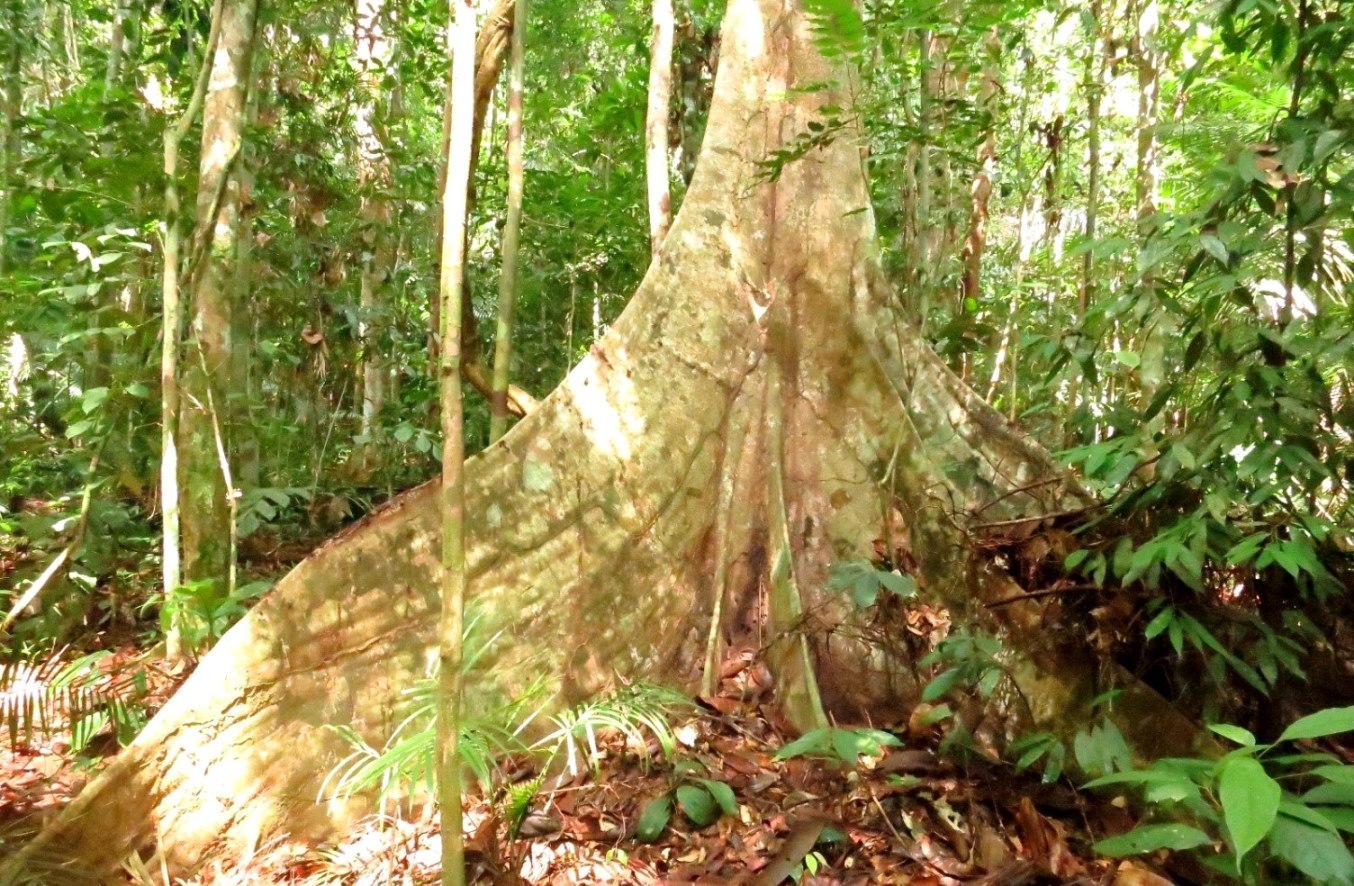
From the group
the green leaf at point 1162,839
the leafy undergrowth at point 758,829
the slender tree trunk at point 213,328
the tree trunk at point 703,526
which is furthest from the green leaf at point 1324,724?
the slender tree trunk at point 213,328

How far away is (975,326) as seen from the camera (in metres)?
5.57

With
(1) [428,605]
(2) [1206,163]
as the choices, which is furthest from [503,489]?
(2) [1206,163]

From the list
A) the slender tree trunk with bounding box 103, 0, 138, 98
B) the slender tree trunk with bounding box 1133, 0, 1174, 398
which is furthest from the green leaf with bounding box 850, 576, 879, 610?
the slender tree trunk with bounding box 103, 0, 138, 98

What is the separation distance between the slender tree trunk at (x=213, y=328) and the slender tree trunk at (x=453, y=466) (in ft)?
7.64

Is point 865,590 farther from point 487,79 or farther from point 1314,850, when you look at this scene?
point 487,79

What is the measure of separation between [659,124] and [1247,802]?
430cm

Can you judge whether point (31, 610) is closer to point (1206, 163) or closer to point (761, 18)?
point (761, 18)

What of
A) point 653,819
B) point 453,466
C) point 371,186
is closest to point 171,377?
point 453,466

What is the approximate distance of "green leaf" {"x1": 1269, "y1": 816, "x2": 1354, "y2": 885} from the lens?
156 centimetres

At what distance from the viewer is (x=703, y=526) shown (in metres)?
3.82

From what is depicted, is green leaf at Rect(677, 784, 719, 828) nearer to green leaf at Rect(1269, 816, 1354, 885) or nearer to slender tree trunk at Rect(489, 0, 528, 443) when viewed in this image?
green leaf at Rect(1269, 816, 1354, 885)

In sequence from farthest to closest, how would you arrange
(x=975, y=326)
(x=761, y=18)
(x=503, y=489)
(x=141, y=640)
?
1. (x=975, y=326)
2. (x=141, y=640)
3. (x=761, y=18)
4. (x=503, y=489)

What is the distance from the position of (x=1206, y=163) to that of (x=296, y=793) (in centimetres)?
398

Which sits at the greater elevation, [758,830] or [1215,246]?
[1215,246]
